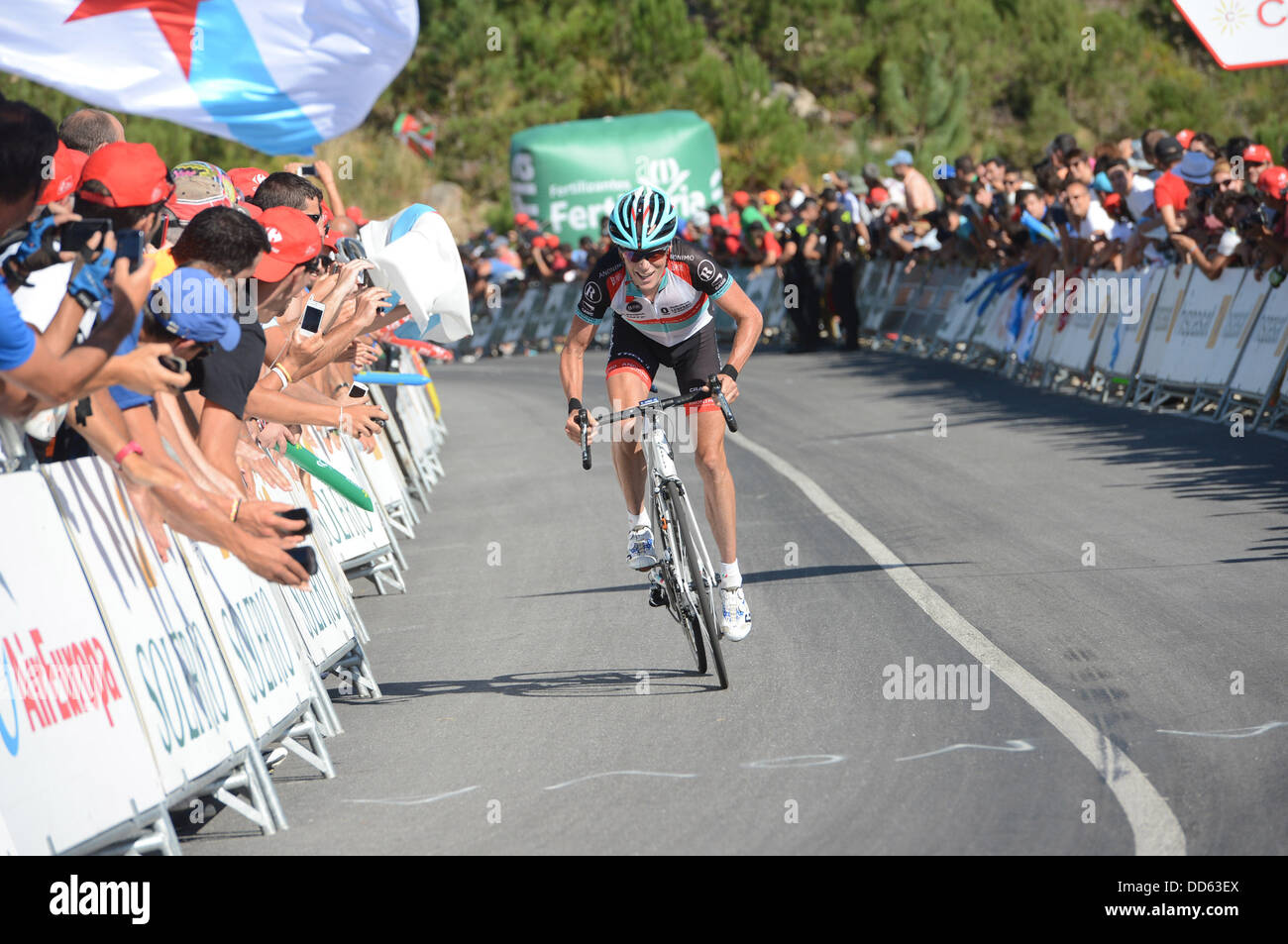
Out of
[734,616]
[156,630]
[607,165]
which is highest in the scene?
[156,630]

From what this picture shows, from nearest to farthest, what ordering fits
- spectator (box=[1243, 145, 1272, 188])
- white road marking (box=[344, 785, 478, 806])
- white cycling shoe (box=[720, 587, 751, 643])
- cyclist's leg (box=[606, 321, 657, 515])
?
white road marking (box=[344, 785, 478, 806]) → white cycling shoe (box=[720, 587, 751, 643]) → cyclist's leg (box=[606, 321, 657, 515]) → spectator (box=[1243, 145, 1272, 188])

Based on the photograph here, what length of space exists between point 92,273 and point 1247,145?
13.7 m

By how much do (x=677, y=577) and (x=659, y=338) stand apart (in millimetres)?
1346

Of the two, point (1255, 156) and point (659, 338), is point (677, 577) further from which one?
point (1255, 156)

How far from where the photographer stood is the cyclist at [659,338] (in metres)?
7.91

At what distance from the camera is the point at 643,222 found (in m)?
7.78

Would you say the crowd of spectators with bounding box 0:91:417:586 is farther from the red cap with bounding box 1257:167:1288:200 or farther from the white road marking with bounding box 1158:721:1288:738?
the red cap with bounding box 1257:167:1288:200

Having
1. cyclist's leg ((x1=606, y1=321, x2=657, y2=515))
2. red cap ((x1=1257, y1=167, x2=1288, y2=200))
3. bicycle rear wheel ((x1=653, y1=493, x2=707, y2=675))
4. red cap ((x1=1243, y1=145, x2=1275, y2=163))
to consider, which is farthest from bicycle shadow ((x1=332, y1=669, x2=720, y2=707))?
red cap ((x1=1243, y1=145, x2=1275, y2=163))

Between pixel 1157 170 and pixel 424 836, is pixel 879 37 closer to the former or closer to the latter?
pixel 1157 170

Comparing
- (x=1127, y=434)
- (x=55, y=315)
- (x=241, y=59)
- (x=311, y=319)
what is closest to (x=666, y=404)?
(x=311, y=319)

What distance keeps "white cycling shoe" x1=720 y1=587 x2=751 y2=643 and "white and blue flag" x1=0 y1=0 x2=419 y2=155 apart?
401 cm

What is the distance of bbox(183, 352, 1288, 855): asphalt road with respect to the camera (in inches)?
217

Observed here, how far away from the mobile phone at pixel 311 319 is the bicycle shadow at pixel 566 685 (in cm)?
177
